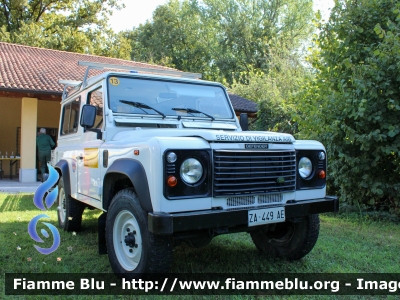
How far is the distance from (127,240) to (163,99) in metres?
1.75

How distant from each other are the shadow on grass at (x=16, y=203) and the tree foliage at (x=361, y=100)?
606cm

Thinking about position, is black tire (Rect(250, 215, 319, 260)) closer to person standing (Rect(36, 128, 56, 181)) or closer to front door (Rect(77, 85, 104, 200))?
front door (Rect(77, 85, 104, 200))

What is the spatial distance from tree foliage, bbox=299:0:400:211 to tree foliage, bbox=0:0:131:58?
23592 millimetres

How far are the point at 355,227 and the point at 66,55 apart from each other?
55.0ft

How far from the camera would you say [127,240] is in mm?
3447

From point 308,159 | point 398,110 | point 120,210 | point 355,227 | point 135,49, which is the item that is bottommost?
point 355,227

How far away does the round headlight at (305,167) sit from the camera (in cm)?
388

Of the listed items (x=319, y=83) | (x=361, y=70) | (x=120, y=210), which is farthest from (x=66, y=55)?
(x=120, y=210)

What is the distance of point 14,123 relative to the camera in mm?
15586

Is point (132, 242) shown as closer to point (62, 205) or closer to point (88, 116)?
point (88, 116)

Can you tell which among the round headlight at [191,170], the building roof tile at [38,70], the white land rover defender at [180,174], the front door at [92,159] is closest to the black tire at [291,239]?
the white land rover defender at [180,174]

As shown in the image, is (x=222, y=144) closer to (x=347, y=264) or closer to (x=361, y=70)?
(x=347, y=264)

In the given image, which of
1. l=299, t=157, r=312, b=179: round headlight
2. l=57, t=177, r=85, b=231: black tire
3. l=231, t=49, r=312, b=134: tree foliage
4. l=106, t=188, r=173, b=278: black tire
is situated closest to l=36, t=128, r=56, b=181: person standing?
l=57, t=177, r=85, b=231: black tire

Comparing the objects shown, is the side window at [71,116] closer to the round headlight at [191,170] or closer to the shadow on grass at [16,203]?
the shadow on grass at [16,203]
